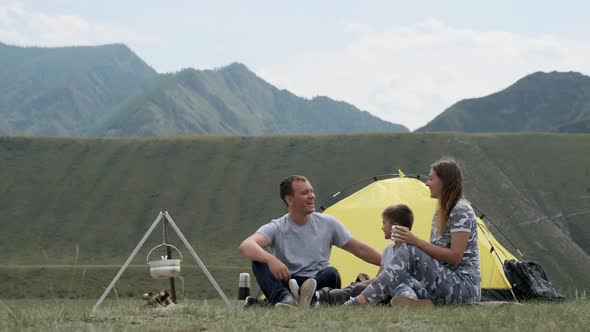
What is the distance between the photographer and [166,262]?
9.92 meters

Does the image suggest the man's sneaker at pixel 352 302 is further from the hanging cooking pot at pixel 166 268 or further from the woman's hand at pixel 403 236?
the hanging cooking pot at pixel 166 268

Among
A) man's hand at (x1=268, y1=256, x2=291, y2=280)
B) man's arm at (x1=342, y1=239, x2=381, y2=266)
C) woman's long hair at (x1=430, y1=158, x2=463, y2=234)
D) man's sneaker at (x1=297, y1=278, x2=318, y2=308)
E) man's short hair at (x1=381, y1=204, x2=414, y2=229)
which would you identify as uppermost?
woman's long hair at (x1=430, y1=158, x2=463, y2=234)

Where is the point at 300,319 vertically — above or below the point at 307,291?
below

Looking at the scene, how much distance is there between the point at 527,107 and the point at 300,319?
185071mm

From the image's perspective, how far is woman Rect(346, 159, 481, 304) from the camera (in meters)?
8.86

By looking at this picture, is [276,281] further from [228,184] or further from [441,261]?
[228,184]

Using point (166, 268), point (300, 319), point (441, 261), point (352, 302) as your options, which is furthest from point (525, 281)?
point (300, 319)

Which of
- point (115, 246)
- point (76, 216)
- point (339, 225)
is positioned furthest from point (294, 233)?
point (76, 216)

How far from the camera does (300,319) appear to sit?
7.22m

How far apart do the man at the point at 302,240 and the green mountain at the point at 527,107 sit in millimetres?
163200

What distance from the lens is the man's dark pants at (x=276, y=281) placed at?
9.51 m

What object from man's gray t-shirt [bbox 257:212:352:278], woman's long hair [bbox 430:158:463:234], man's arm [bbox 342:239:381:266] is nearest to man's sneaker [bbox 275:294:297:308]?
A: man's gray t-shirt [bbox 257:212:352:278]

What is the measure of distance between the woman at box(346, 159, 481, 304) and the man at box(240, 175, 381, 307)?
1126 mm

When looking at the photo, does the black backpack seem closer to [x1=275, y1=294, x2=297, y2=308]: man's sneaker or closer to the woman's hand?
the woman's hand
